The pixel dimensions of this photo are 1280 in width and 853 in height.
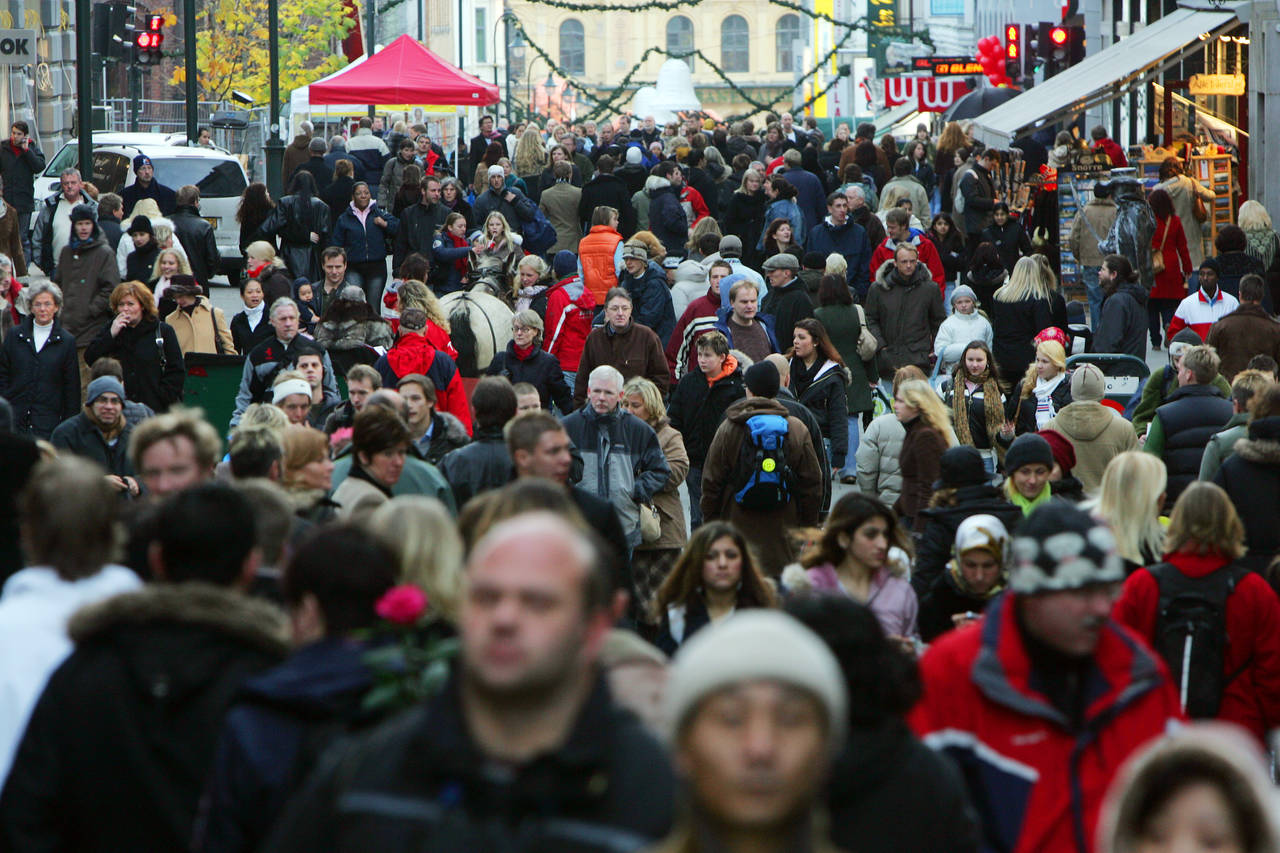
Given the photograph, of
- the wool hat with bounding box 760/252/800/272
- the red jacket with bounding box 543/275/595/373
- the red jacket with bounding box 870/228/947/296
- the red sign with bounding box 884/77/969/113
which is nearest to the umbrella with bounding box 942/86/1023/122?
the red sign with bounding box 884/77/969/113

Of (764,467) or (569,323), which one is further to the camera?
(569,323)

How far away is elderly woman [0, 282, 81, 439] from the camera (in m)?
12.5

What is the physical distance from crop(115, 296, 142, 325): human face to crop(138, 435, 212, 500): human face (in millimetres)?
7031

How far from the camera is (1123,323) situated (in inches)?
609

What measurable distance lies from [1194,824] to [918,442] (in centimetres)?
721

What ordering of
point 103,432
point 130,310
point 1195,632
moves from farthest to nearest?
1. point 130,310
2. point 103,432
3. point 1195,632

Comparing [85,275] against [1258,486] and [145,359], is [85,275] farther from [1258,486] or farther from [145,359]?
[1258,486]

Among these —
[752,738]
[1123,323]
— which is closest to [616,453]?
[752,738]

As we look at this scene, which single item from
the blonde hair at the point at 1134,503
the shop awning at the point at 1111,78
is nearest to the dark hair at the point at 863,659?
the blonde hair at the point at 1134,503

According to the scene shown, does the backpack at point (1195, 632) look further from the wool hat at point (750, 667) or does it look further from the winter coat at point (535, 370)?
the winter coat at point (535, 370)

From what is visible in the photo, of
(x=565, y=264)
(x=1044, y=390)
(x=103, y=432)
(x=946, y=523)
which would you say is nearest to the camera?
(x=946, y=523)

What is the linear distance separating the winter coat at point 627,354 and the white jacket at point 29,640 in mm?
8480

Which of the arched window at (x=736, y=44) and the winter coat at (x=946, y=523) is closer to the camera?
the winter coat at (x=946, y=523)

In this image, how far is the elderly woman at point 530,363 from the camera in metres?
12.4
